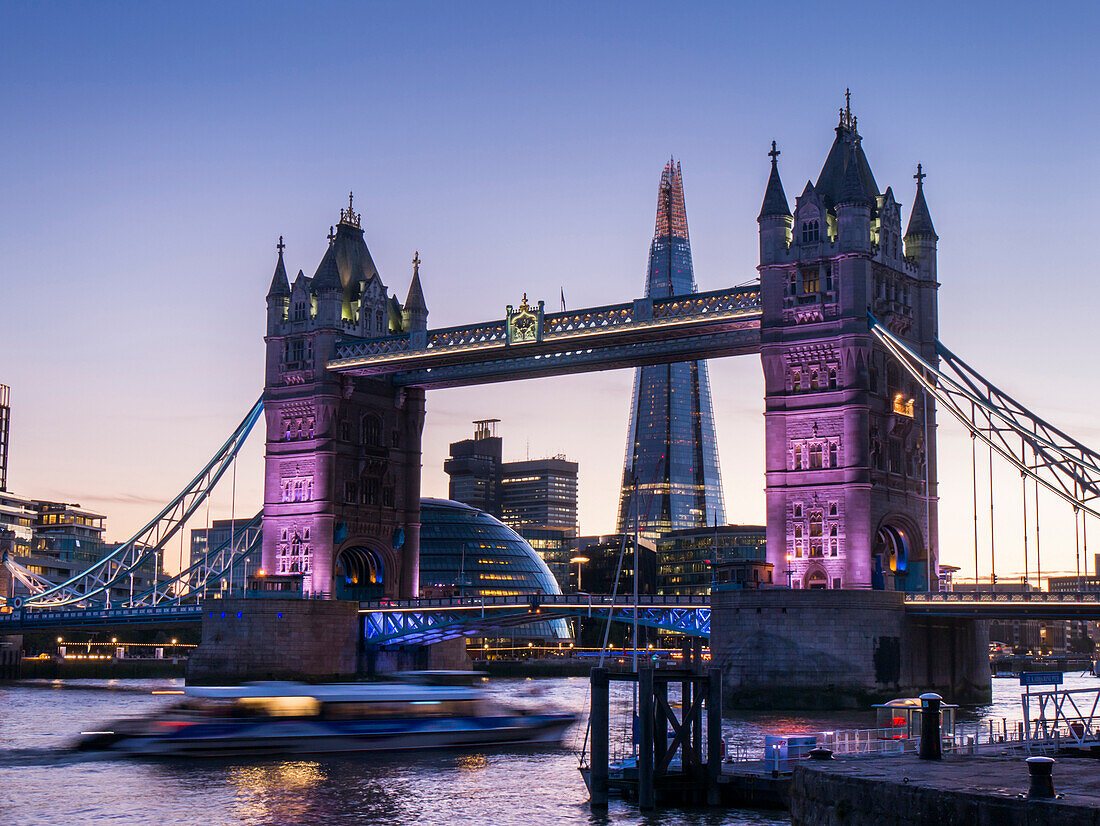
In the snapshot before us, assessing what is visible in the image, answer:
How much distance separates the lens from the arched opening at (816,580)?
289 feet

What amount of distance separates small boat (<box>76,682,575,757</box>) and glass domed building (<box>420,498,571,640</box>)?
302 feet

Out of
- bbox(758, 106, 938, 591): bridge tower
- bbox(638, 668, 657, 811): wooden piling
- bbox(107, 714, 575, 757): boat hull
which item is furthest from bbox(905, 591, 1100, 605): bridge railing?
bbox(638, 668, 657, 811): wooden piling

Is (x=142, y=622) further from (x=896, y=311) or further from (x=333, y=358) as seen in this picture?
(x=896, y=311)

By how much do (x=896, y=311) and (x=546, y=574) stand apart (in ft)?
330

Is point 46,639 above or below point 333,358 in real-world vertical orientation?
below

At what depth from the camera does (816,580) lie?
88.4m

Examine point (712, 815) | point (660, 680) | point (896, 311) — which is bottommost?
point (712, 815)

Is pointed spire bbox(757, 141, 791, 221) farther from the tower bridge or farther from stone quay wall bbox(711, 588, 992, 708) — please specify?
stone quay wall bbox(711, 588, 992, 708)

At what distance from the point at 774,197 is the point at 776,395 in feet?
40.3

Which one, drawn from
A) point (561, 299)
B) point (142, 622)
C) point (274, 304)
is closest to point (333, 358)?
point (274, 304)

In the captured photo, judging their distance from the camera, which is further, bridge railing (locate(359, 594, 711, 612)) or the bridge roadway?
bridge railing (locate(359, 594, 711, 612))

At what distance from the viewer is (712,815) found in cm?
4450

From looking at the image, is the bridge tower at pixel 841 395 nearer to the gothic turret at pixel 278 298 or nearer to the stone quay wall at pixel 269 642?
the stone quay wall at pixel 269 642

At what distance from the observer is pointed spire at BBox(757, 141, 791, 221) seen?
92062 mm
